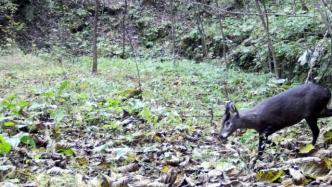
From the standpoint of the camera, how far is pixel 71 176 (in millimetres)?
4312

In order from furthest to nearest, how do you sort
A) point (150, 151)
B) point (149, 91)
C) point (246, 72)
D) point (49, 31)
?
point (49, 31) → point (246, 72) → point (149, 91) → point (150, 151)

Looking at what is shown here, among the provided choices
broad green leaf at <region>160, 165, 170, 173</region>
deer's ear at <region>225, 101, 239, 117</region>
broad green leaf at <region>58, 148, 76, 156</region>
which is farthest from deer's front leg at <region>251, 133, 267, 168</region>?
broad green leaf at <region>58, 148, 76, 156</region>

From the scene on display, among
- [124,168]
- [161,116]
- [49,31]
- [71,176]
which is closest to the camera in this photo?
[71,176]

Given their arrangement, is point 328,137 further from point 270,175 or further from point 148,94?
point 148,94

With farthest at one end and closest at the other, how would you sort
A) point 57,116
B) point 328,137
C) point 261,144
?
point 57,116, point 328,137, point 261,144

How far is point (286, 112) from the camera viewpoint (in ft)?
20.0

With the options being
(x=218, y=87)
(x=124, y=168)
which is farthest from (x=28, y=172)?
(x=218, y=87)

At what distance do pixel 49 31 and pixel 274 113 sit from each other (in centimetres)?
2042

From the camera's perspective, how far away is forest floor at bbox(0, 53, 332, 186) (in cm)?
414

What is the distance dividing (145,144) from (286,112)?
177 centimetres

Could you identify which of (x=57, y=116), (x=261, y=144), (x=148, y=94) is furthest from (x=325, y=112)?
(x=148, y=94)

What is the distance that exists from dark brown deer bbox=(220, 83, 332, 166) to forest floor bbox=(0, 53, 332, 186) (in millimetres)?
225

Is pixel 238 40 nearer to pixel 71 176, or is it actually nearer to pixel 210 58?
pixel 210 58

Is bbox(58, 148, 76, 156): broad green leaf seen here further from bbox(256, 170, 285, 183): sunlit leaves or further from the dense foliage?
bbox(256, 170, 285, 183): sunlit leaves
